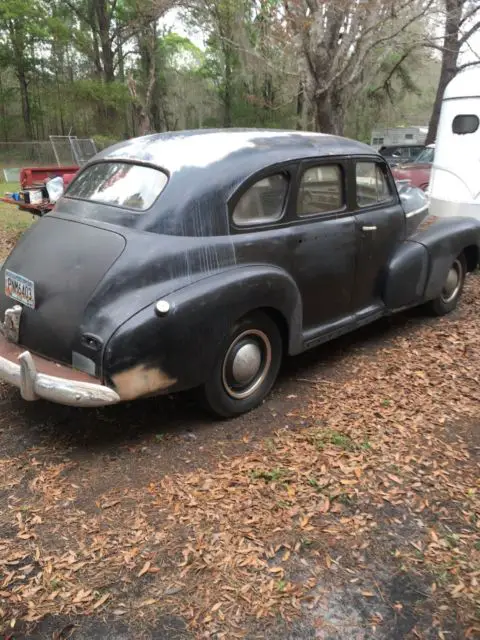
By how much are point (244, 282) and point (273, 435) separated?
1.00 metres

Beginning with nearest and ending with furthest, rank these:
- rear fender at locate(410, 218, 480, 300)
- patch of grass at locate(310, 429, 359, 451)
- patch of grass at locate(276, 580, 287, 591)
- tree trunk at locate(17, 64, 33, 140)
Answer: patch of grass at locate(276, 580, 287, 591) < patch of grass at locate(310, 429, 359, 451) < rear fender at locate(410, 218, 480, 300) < tree trunk at locate(17, 64, 33, 140)

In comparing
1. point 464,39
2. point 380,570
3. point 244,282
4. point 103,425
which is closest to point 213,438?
point 103,425

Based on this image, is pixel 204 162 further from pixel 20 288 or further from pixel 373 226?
pixel 373 226

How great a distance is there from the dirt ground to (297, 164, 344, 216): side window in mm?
1348

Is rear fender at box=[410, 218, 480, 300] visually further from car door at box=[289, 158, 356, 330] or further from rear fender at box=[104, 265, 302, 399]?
rear fender at box=[104, 265, 302, 399]

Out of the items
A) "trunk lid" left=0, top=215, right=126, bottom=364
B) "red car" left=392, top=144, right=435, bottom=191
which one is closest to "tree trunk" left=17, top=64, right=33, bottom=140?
"red car" left=392, top=144, right=435, bottom=191

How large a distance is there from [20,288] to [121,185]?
95 cm

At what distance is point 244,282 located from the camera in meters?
3.41

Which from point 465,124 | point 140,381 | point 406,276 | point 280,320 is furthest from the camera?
point 465,124

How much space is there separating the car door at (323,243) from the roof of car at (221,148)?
0.16 meters

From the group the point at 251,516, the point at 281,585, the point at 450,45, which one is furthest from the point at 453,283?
the point at 450,45

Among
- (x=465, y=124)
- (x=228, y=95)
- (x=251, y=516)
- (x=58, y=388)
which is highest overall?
(x=228, y=95)

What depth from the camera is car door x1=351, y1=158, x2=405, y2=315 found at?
14.5ft

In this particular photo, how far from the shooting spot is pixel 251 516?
2770mm
